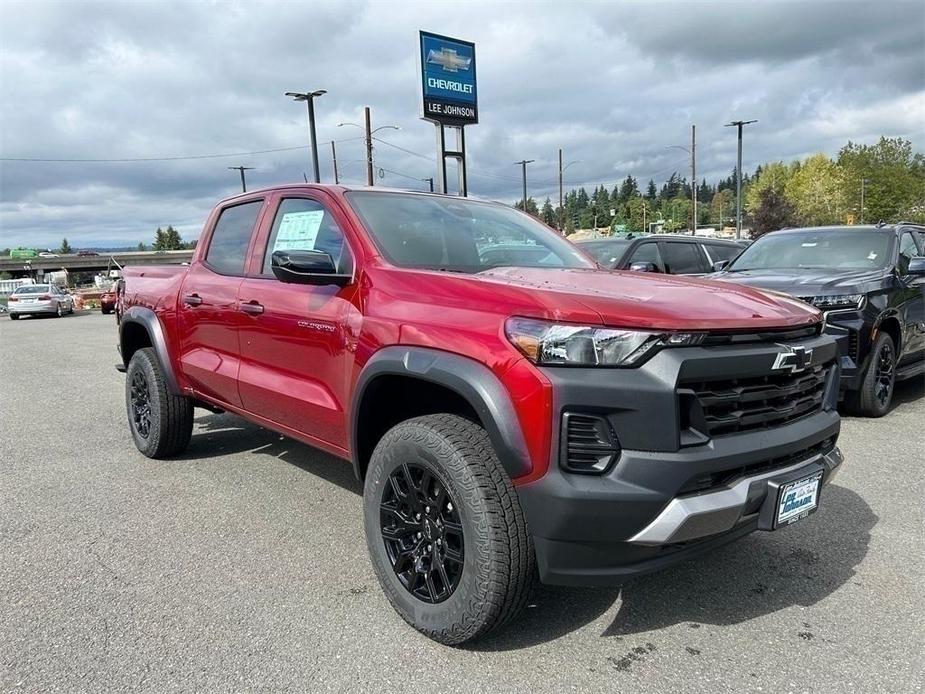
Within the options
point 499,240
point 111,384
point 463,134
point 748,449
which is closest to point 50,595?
point 499,240

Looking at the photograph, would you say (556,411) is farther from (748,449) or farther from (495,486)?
(748,449)

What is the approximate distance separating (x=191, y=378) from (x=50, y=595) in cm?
176

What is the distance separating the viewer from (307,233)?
3688 millimetres

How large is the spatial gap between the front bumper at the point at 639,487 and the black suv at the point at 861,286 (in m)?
4.10

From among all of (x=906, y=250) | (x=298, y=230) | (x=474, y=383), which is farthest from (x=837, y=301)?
(x=474, y=383)

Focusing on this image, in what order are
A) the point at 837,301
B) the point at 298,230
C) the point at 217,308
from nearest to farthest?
the point at 298,230 → the point at 217,308 → the point at 837,301

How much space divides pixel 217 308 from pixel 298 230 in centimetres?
83

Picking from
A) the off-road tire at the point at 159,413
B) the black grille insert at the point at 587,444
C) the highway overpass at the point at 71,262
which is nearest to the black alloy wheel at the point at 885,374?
the black grille insert at the point at 587,444

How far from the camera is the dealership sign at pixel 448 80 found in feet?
79.5

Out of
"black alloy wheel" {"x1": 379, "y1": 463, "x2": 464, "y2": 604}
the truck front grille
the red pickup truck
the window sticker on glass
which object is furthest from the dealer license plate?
the window sticker on glass

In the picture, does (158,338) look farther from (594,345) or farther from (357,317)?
(594,345)

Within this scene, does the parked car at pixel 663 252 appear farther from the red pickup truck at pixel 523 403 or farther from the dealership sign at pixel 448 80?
the dealership sign at pixel 448 80

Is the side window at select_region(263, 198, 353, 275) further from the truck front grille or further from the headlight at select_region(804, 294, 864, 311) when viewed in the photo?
the headlight at select_region(804, 294, 864, 311)

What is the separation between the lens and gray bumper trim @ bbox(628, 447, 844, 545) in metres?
2.23
